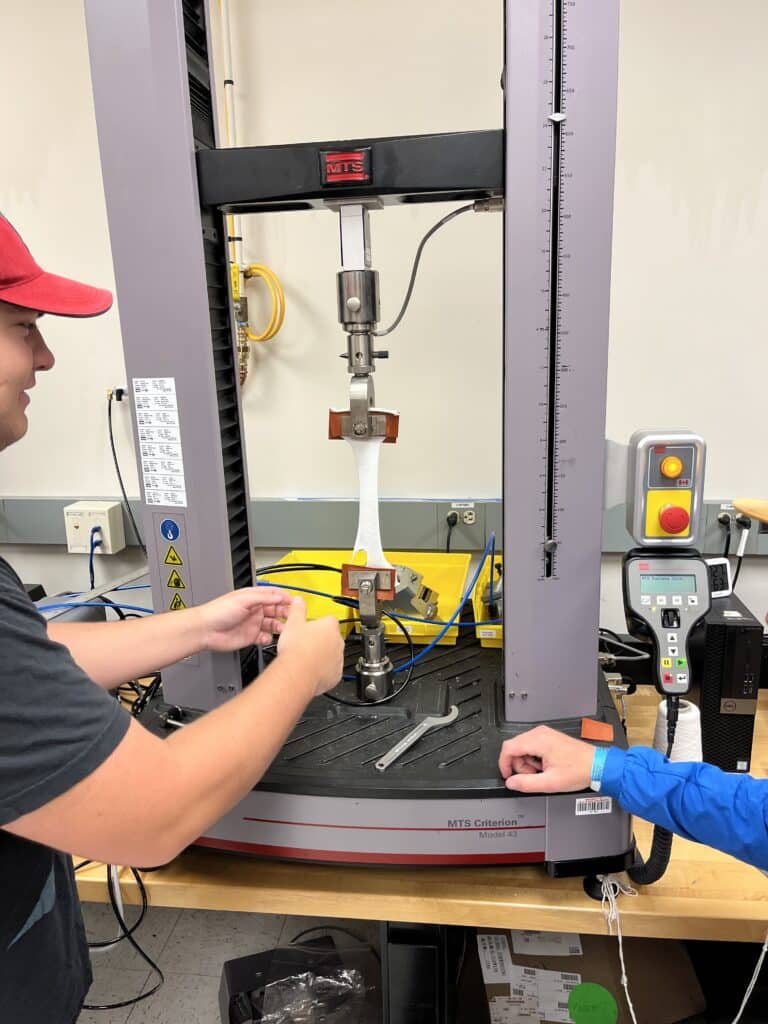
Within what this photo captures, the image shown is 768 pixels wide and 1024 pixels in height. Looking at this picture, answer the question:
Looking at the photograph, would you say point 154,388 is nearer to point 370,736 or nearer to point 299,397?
A: point 370,736

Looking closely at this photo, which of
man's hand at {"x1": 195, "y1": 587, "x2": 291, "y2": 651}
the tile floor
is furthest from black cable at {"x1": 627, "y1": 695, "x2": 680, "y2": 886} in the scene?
the tile floor

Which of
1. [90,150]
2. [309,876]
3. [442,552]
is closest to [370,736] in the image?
[309,876]

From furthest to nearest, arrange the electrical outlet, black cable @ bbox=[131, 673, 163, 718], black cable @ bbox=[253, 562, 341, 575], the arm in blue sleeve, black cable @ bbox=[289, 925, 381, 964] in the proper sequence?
1. the electrical outlet
2. black cable @ bbox=[289, 925, 381, 964]
3. black cable @ bbox=[253, 562, 341, 575]
4. black cable @ bbox=[131, 673, 163, 718]
5. the arm in blue sleeve

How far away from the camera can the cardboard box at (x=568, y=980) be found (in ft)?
3.89

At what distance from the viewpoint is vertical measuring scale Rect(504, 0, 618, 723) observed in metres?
0.77

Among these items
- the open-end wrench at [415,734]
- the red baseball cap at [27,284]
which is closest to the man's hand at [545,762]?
the open-end wrench at [415,734]

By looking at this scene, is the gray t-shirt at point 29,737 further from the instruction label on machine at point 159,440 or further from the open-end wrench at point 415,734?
the open-end wrench at point 415,734

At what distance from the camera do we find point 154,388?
92cm

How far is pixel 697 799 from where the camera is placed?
30.0 inches

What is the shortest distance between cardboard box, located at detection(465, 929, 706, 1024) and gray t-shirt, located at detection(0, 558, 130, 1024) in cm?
83

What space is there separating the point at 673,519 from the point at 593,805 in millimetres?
392

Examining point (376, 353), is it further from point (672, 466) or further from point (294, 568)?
point (294, 568)

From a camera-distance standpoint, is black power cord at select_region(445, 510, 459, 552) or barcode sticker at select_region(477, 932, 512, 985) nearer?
barcode sticker at select_region(477, 932, 512, 985)

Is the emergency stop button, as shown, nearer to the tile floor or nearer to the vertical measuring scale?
the vertical measuring scale
